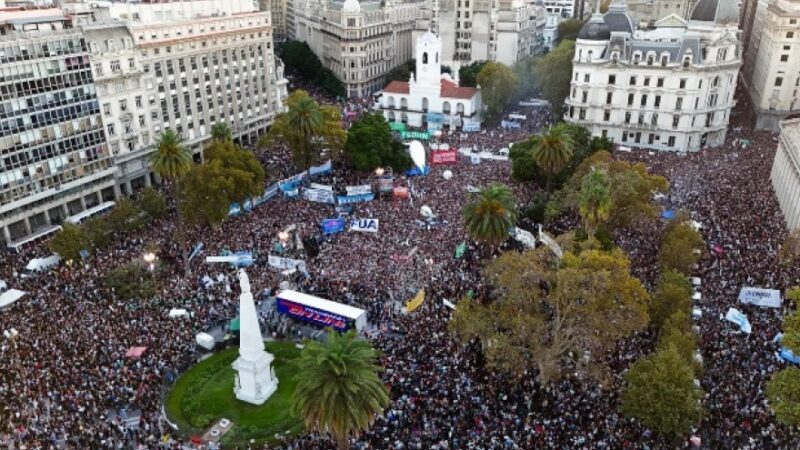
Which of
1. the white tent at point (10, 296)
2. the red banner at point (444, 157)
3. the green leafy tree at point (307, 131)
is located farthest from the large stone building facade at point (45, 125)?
the red banner at point (444, 157)

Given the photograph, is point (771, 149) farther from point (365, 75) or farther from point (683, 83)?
point (365, 75)

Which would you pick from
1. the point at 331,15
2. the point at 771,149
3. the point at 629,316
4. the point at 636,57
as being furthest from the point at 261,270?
the point at 331,15

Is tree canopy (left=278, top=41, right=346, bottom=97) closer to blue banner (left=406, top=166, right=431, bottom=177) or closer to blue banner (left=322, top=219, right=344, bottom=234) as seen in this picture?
blue banner (left=406, top=166, right=431, bottom=177)

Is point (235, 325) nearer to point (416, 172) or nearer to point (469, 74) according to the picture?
point (416, 172)

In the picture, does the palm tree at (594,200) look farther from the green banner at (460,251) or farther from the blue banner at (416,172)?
the blue banner at (416,172)

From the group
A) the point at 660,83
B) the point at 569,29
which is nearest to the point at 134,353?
the point at 660,83

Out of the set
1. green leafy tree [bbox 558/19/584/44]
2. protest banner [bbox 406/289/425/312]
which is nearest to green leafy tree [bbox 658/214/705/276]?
protest banner [bbox 406/289/425/312]
